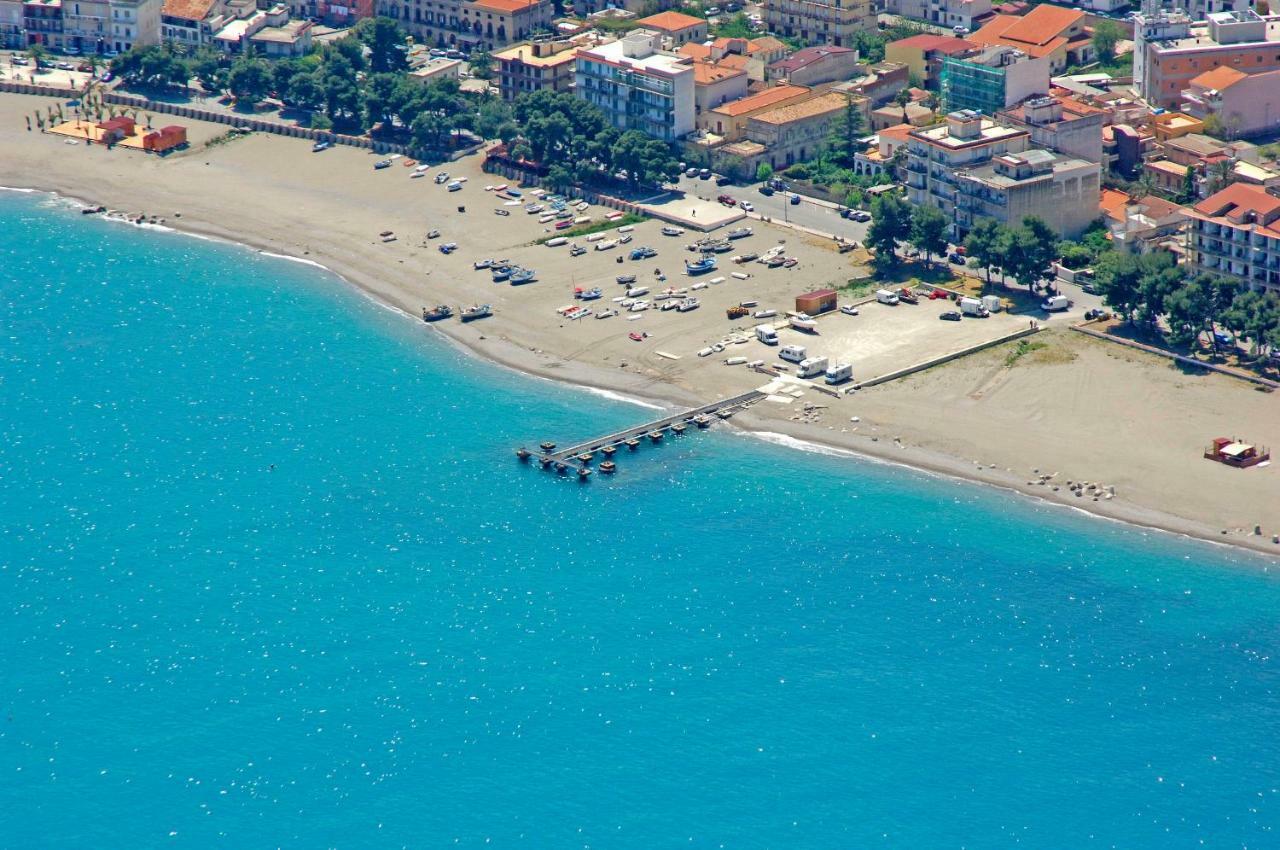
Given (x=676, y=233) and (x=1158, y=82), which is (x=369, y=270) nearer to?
(x=676, y=233)

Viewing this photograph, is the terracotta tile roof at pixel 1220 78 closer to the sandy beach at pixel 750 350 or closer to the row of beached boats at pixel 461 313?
the sandy beach at pixel 750 350

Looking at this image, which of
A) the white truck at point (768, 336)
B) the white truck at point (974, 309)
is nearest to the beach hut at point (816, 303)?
the white truck at point (768, 336)

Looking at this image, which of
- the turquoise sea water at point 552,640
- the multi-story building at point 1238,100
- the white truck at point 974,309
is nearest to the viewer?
the turquoise sea water at point 552,640

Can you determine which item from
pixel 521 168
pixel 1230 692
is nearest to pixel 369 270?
pixel 521 168

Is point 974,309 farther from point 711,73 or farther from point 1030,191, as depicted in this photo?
point 711,73

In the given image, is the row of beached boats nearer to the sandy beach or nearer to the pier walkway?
the sandy beach

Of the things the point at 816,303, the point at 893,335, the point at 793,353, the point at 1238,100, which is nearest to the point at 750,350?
the point at 793,353
